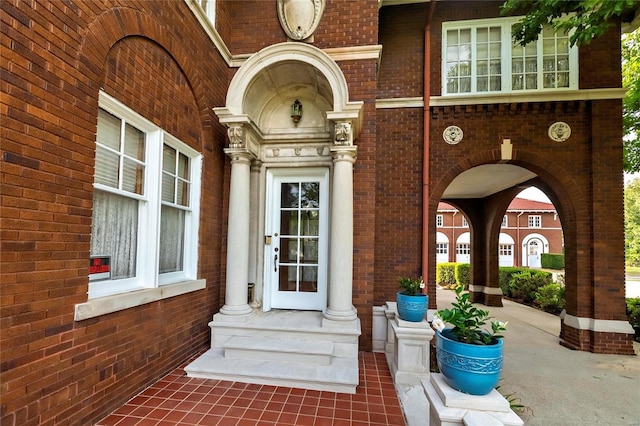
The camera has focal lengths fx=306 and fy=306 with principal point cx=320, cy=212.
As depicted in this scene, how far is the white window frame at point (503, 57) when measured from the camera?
5223mm

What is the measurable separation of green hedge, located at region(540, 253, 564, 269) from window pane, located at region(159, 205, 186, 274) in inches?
974

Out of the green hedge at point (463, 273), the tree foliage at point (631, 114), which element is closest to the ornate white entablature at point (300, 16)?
the tree foliage at point (631, 114)

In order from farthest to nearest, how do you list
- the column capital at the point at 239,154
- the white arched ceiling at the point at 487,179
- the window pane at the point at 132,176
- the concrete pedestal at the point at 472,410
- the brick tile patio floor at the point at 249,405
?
1. the white arched ceiling at the point at 487,179
2. the column capital at the point at 239,154
3. the window pane at the point at 132,176
4. the brick tile patio floor at the point at 249,405
5. the concrete pedestal at the point at 472,410

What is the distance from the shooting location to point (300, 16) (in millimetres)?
4355

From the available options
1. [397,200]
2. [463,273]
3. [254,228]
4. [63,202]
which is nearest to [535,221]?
[463,273]

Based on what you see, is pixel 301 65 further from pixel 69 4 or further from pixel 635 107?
pixel 635 107

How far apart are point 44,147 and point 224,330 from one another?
2613mm

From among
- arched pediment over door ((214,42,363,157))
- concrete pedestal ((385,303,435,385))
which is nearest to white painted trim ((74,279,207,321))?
arched pediment over door ((214,42,363,157))

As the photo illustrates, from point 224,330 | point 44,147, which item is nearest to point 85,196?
point 44,147

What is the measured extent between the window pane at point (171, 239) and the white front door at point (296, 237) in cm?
120

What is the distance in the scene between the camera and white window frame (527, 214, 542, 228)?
22.9 meters

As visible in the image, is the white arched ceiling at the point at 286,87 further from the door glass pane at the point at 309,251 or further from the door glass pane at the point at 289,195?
the door glass pane at the point at 309,251

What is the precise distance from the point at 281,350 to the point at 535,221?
25769 mm

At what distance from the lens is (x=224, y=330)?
3.72 meters
